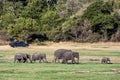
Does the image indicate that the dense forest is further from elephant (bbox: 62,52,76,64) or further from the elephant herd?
elephant (bbox: 62,52,76,64)

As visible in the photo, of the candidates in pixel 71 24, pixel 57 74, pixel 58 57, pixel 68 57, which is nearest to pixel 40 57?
pixel 58 57

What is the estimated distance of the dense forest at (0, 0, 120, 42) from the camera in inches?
2852

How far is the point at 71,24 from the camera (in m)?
74.2

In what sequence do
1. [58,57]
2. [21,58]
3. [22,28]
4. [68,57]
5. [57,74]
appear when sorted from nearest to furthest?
[57,74] < [68,57] < [21,58] < [58,57] < [22,28]

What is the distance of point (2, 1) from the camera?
9112 centimetres

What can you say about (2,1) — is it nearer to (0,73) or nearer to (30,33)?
(30,33)

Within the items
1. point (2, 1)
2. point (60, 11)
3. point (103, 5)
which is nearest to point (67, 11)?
point (60, 11)

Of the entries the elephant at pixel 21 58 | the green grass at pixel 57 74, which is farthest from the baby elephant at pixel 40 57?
the green grass at pixel 57 74

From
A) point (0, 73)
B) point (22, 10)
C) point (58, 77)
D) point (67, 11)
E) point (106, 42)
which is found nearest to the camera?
point (58, 77)

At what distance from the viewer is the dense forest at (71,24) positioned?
2852 inches

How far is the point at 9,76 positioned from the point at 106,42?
4525cm

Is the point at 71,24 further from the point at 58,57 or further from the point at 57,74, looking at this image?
the point at 57,74

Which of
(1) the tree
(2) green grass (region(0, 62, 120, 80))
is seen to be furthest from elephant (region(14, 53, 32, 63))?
(1) the tree

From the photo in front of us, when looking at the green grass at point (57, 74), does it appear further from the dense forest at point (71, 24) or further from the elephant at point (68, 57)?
the dense forest at point (71, 24)
